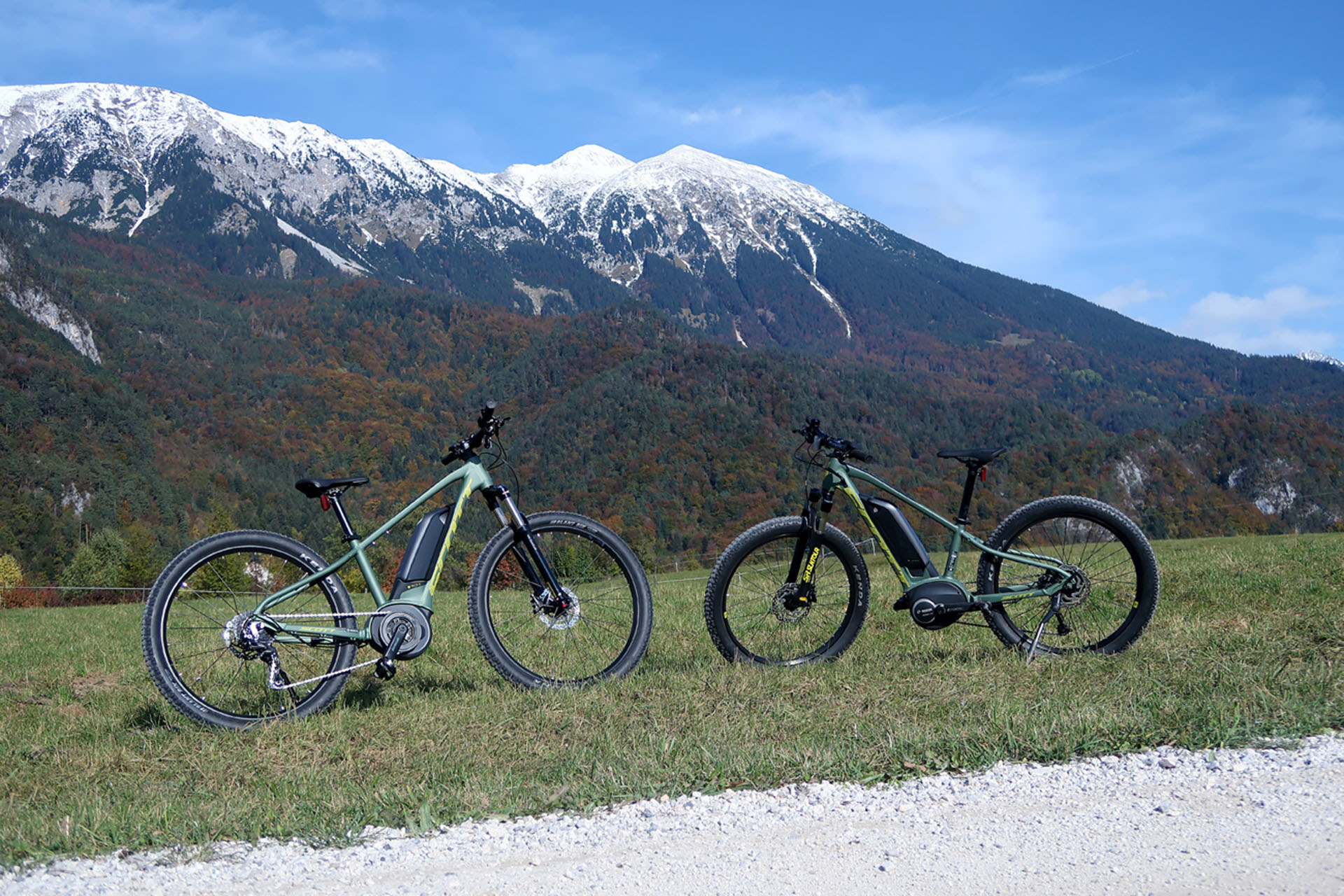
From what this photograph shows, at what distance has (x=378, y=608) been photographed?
5055 millimetres

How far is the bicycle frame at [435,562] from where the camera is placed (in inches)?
193

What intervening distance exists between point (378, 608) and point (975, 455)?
3.72 metres

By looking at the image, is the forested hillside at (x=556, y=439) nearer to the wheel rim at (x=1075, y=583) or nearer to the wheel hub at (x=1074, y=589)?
the wheel rim at (x=1075, y=583)

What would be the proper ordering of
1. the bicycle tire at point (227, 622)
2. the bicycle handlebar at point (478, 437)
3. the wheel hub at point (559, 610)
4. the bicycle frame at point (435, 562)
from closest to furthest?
the bicycle tire at point (227, 622), the bicycle frame at point (435, 562), the bicycle handlebar at point (478, 437), the wheel hub at point (559, 610)

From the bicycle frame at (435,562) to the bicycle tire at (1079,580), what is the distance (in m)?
2.82

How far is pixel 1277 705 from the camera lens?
3.83 meters

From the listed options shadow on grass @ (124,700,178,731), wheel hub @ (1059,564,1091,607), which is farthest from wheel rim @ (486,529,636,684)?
wheel hub @ (1059,564,1091,607)

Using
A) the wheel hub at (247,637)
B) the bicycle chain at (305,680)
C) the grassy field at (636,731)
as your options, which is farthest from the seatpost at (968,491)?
the wheel hub at (247,637)

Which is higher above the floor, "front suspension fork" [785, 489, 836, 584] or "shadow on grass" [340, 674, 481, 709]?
"front suspension fork" [785, 489, 836, 584]

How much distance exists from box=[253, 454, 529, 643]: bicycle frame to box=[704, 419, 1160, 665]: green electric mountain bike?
128 centimetres

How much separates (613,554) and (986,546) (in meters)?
2.34

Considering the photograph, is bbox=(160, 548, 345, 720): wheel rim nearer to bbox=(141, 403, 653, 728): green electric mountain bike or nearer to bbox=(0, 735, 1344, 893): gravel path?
bbox=(141, 403, 653, 728): green electric mountain bike

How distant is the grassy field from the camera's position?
10.7ft

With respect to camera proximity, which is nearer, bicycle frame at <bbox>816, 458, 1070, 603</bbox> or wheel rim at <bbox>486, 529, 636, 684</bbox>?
wheel rim at <bbox>486, 529, 636, 684</bbox>
